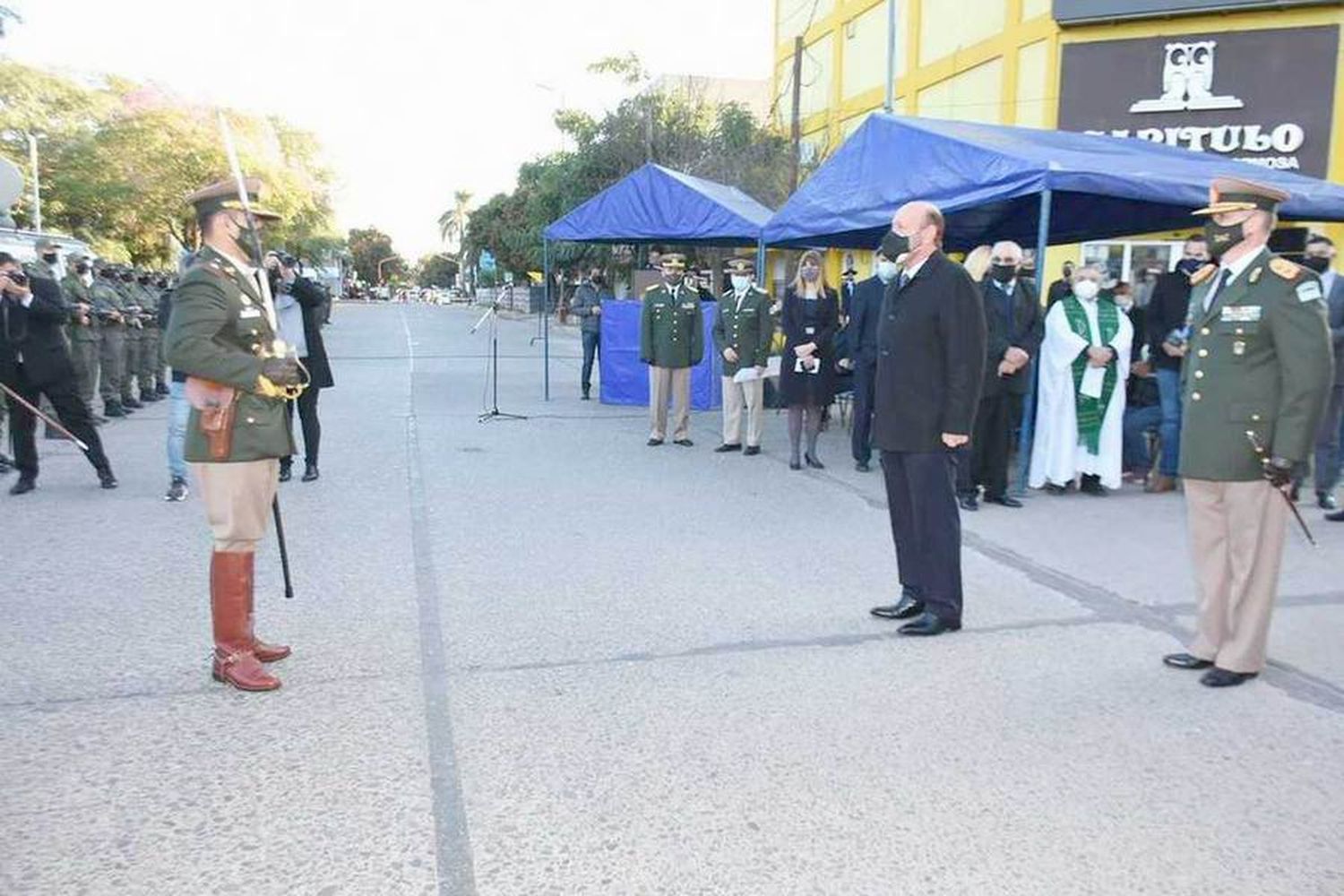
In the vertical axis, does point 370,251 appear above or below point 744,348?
above

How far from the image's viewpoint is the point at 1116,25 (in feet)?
A: 63.3

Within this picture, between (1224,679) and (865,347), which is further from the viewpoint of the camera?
(865,347)

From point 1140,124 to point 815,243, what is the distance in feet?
32.5

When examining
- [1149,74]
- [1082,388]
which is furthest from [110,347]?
[1149,74]

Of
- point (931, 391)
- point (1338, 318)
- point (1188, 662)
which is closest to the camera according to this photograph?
point (1188, 662)

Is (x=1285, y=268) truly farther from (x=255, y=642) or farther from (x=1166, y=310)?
(x=1166, y=310)

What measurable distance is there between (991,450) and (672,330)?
13.3ft

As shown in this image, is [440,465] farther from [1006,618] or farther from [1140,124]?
[1140,124]

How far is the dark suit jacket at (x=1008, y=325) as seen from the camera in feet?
26.9

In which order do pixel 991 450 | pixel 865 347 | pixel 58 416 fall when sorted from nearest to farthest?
pixel 991 450 < pixel 58 416 < pixel 865 347

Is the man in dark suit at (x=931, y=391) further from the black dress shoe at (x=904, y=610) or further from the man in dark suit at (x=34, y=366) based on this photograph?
the man in dark suit at (x=34, y=366)

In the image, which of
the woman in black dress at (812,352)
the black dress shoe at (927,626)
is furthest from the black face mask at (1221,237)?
the woman in black dress at (812,352)

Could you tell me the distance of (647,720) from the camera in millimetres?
4098

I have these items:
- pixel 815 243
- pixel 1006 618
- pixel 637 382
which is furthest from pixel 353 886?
pixel 637 382
